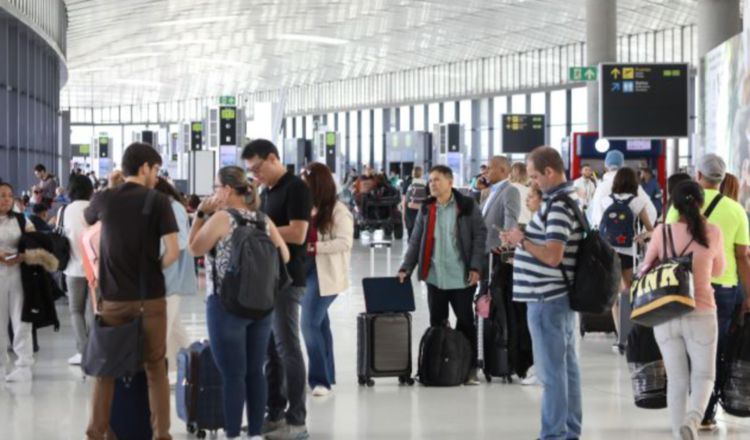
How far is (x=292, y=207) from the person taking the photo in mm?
8430

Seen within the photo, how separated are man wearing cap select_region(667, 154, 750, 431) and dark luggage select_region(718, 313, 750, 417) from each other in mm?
86

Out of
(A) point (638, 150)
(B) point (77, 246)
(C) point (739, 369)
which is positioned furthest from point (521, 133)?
(C) point (739, 369)

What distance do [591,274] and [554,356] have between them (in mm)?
499

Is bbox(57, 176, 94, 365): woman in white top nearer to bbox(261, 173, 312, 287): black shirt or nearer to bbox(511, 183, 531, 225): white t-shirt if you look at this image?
bbox(261, 173, 312, 287): black shirt

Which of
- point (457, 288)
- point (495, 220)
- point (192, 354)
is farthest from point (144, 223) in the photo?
point (495, 220)

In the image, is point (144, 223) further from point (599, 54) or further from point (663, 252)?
point (599, 54)

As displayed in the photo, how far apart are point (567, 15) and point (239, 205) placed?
1638 inches

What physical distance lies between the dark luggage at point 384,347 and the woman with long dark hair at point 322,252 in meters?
0.70

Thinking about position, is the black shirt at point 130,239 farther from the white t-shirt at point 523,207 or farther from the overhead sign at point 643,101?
the overhead sign at point 643,101

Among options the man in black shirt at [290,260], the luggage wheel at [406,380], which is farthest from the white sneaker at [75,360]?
the man in black shirt at [290,260]

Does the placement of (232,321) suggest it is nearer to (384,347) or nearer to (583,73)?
(384,347)

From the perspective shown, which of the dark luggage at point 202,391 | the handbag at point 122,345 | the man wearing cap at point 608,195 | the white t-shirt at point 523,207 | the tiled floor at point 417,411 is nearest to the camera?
the handbag at point 122,345

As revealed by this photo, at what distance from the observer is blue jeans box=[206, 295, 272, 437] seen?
7543 millimetres

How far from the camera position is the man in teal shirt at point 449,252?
34.7 feet
